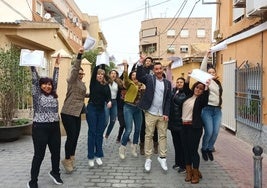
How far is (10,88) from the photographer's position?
9.51 m

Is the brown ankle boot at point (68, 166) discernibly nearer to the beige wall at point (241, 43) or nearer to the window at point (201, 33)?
the beige wall at point (241, 43)

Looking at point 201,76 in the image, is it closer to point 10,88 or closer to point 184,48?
point 10,88

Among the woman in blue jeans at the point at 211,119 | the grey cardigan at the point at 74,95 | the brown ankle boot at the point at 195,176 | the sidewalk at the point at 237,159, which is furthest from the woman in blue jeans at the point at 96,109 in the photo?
A: the sidewalk at the point at 237,159

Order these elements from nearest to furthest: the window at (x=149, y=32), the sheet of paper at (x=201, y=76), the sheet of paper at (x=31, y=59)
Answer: the sheet of paper at (x=31, y=59), the sheet of paper at (x=201, y=76), the window at (x=149, y=32)

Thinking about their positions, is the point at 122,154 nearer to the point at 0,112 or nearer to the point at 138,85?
the point at 138,85

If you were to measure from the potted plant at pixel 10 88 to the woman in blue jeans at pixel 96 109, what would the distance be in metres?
3.43

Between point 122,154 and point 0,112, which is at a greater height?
point 0,112

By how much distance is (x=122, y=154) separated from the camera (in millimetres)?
7461

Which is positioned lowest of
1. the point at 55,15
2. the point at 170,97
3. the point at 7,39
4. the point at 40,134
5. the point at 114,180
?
the point at 114,180

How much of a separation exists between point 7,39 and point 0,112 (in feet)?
8.76

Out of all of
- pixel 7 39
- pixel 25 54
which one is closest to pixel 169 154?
pixel 25 54

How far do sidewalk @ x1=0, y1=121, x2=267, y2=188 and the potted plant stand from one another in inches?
34.8

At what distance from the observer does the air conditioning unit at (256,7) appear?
7775 mm

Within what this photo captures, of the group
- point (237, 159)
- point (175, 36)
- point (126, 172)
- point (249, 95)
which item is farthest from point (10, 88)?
point (175, 36)
